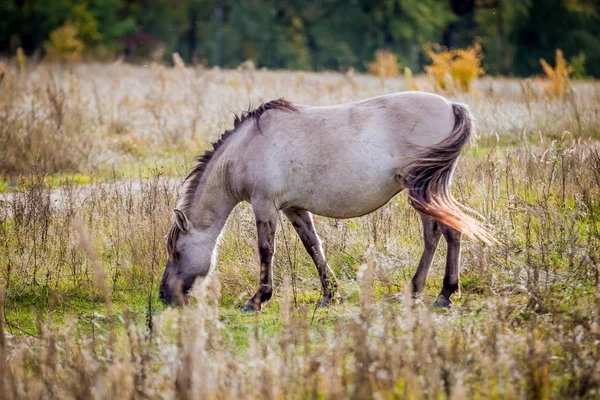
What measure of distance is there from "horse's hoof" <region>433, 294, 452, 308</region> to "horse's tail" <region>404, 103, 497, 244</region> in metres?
0.56

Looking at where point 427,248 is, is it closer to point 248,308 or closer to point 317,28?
point 248,308

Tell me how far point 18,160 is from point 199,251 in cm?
570

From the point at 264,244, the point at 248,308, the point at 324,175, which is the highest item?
the point at 324,175

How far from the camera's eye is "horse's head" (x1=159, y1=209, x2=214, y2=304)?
5848 millimetres

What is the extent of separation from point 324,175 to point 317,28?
4144cm

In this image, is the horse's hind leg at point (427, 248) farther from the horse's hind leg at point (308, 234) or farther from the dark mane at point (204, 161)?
the dark mane at point (204, 161)

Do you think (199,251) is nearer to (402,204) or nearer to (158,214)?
(158,214)

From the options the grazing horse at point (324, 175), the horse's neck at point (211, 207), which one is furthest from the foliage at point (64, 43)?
the grazing horse at point (324, 175)

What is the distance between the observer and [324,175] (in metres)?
5.55

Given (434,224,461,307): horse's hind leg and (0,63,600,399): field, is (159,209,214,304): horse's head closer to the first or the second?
(0,63,600,399): field

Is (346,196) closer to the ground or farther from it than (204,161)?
closer to the ground

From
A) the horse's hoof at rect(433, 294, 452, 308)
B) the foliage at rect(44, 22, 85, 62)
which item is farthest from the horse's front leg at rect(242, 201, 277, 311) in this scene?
the foliage at rect(44, 22, 85, 62)

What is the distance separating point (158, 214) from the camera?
285 inches

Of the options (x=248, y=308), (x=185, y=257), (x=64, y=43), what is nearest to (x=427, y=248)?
(x=248, y=308)
